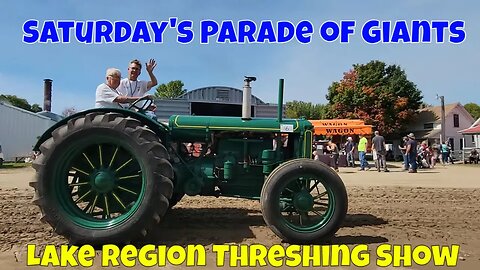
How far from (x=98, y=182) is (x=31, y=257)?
3.00ft

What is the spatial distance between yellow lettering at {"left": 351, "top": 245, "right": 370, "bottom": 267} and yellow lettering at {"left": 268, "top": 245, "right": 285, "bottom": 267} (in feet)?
2.22

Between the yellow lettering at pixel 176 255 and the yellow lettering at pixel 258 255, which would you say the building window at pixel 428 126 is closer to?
the yellow lettering at pixel 258 255

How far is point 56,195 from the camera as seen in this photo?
414 cm

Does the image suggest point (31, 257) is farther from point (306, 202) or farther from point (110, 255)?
point (306, 202)

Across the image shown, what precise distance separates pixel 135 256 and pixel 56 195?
102cm

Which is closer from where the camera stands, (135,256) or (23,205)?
(135,256)

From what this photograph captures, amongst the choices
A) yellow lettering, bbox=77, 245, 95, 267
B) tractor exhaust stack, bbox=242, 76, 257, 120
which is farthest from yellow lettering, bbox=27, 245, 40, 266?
tractor exhaust stack, bbox=242, 76, 257, 120

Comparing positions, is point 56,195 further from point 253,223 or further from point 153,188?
point 253,223

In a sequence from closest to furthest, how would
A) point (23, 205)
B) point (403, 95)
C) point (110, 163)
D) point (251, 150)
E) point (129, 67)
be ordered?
point (110, 163), point (251, 150), point (129, 67), point (23, 205), point (403, 95)

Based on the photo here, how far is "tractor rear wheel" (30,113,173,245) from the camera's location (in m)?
4.08

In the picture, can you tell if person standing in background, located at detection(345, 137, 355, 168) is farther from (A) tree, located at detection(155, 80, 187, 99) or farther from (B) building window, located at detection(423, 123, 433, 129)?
(A) tree, located at detection(155, 80, 187, 99)

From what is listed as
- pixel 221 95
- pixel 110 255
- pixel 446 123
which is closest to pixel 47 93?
pixel 221 95

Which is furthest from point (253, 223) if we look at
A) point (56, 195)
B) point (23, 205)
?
point (23, 205)

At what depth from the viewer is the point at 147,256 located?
392 cm
